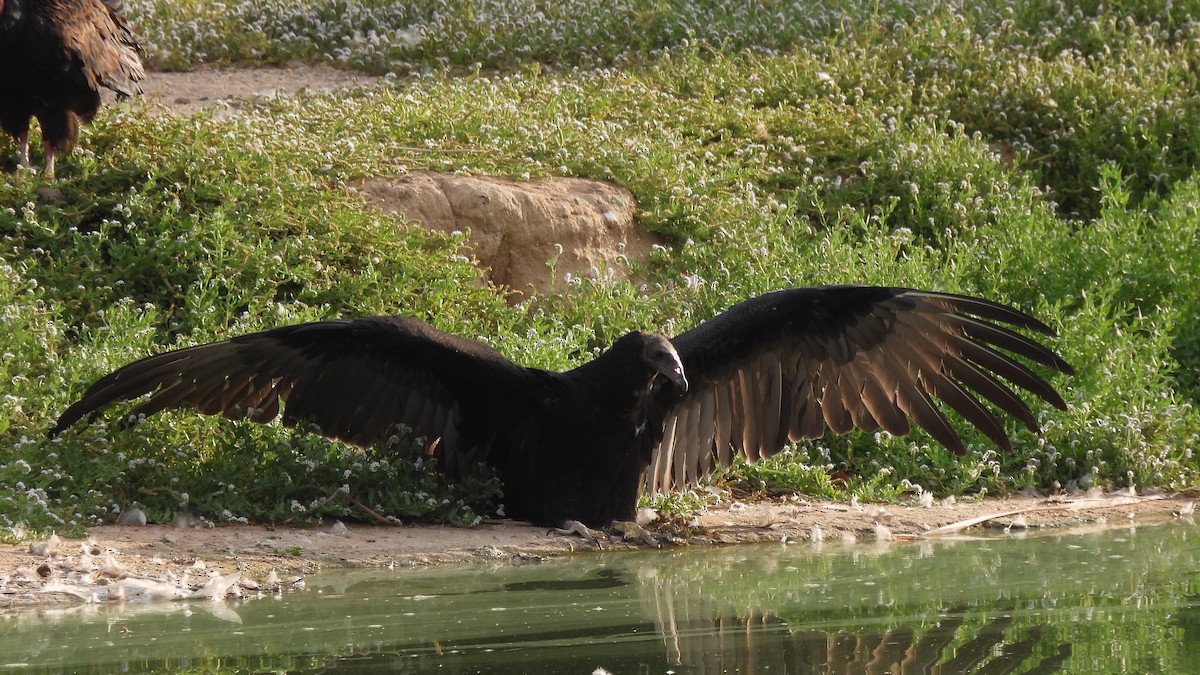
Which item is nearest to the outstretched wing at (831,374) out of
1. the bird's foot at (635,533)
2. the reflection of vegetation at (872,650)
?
the bird's foot at (635,533)

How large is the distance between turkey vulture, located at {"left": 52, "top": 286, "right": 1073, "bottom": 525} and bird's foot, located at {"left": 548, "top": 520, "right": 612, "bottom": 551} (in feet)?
0.24

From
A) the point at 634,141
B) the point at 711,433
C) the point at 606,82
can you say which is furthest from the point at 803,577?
the point at 606,82

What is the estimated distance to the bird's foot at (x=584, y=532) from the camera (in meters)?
5.95

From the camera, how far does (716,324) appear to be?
6.09 meters

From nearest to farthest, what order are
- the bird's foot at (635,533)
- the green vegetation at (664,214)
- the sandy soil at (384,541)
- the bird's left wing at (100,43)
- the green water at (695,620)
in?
1. the green water at (695,620)
2. the sandy soil at (384,541)
3. the bird's foot at (635,533)
4. the green vegetation at (664,214)
5. the bird's left wing at (100,43)

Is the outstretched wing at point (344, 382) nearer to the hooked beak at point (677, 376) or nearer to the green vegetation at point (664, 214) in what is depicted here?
the green vegetation at point (664, 214)

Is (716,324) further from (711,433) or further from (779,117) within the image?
(779,117)

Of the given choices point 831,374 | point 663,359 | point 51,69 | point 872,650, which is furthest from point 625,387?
point 51,69

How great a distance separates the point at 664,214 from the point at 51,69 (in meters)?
3.43

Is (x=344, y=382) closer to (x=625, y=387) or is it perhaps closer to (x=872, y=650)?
(x=625, y=387)

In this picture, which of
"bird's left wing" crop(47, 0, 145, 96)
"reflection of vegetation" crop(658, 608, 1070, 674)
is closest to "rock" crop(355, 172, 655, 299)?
"bird's left wing" crop(47, 0, 145, 96)

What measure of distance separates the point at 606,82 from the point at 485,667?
7.93m

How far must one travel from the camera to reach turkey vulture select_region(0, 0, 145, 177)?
7.93m

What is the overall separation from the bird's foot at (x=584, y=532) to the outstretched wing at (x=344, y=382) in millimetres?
460
